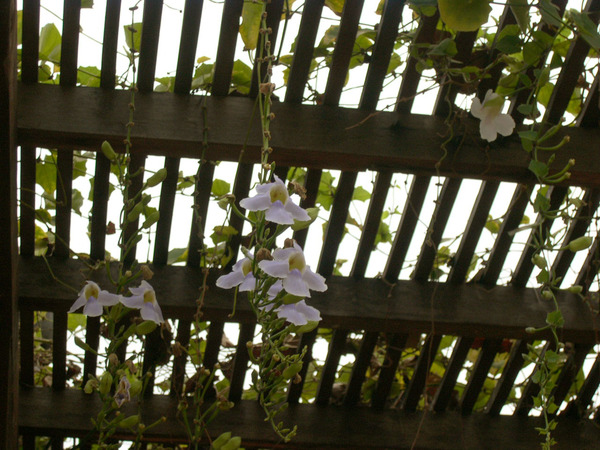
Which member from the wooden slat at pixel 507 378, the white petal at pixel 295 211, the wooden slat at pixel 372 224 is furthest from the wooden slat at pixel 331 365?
the white petal at pixel 295 211

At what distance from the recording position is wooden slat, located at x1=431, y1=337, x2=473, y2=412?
93.7 inches

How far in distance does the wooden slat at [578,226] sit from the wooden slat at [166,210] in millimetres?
1088

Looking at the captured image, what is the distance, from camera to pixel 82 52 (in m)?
1.83

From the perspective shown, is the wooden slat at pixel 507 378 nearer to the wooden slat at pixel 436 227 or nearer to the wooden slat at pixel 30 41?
the wooden slat at pixel 436 227

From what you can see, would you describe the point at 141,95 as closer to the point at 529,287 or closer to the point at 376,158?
the point at 376,158

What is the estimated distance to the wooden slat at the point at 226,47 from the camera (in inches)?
65.9

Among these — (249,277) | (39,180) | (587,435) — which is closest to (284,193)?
(249,277)

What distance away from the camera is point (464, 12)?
4.74 feet

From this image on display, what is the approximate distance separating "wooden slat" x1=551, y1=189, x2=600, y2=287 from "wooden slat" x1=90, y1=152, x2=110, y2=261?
127cm

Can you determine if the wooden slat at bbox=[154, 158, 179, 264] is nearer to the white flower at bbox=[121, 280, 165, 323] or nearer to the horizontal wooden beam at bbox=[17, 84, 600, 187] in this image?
the horizontal wooden beam at bbox=[17, 84, 600, 187]

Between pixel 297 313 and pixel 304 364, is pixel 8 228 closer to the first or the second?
pixel 297 313

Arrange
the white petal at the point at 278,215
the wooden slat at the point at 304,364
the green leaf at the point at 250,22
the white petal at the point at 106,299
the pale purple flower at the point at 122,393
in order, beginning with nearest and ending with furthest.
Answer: the white petal at the point at 278,215, the pale purple flower at the point at 122,393, the white petal at the point at 106,299, the green leaf at the point at 250,22, the wooden slat at the point at 304,364

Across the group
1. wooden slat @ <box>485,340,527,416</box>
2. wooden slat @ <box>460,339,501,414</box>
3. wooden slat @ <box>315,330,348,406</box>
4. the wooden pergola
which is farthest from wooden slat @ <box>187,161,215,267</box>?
wooden slat @ <box>485,340,527,416</box>

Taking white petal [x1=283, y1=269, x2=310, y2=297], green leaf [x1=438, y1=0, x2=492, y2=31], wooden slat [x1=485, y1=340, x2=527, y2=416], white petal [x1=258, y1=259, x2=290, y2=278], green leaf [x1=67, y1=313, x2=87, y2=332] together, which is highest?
green leaf [x1=438, y1=0, x2=492, y2=31]
